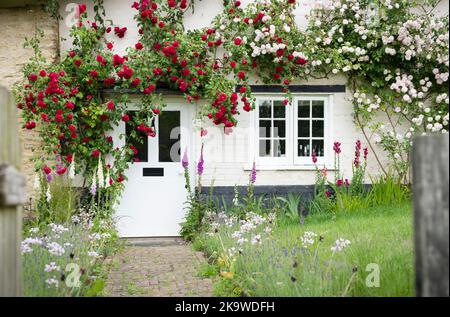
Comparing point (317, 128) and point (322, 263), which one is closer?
point (322, 263)

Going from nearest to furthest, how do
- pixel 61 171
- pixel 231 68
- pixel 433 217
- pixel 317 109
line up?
pixel 433 217, pixel 61 171, pixel 231 68, pixel 317 109

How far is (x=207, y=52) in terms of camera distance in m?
9.95

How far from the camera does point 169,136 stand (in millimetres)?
9914

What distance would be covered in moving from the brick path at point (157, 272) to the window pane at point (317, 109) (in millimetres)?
3304

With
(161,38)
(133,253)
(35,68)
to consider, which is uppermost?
(161,38)

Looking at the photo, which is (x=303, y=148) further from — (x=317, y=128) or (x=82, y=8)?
(x=82, y=8)

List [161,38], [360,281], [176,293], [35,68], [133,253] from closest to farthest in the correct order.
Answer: [360,281]
[176,293]
[133,253]
[35,68]
[161,38]

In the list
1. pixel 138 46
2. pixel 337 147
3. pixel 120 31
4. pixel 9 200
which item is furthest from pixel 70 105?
pixel 9 200

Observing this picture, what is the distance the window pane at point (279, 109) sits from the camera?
33.4 ft

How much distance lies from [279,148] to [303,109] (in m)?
0.81
